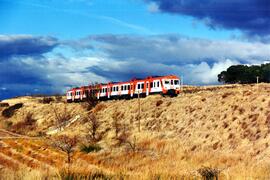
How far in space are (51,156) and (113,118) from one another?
2281 cm

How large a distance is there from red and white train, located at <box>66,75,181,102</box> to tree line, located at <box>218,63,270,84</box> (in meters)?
32.2

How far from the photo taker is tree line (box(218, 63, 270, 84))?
95312 mm

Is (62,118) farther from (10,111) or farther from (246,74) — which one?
(246,74)

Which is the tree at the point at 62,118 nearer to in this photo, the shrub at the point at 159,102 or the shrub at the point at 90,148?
the shrub at the point at 159,102

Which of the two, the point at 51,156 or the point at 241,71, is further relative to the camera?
the point at 241,71

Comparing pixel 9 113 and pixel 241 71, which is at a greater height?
pixel 241 71

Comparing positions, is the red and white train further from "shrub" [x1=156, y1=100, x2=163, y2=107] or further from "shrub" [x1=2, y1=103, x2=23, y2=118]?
"shrub" [x1=2, y1=103, x2=23, y2=118]

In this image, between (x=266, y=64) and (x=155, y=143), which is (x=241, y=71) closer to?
(x=266, y=64)

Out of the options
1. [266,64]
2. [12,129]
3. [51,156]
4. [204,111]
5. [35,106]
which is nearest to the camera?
[51,156]

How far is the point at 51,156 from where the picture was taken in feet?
144

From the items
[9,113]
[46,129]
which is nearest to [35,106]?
[9,113]

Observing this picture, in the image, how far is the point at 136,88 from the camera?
237 ft

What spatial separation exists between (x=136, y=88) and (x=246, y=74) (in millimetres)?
36412

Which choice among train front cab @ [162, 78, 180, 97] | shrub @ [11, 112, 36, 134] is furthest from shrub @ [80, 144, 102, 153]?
shrub @ [11, 112, 36, 134]
